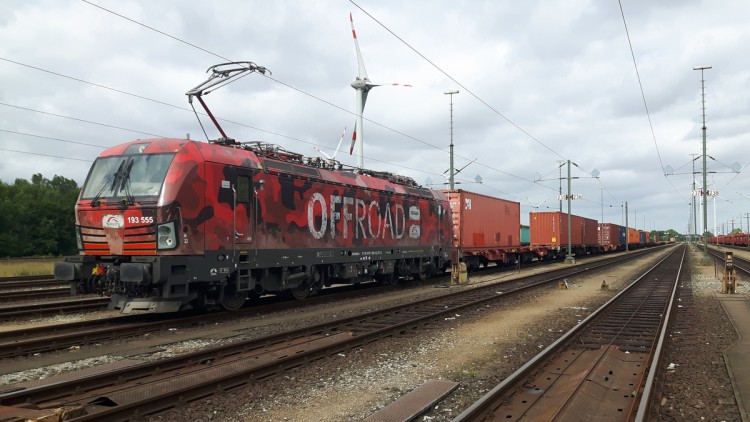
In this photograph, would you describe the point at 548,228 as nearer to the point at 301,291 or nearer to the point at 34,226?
the point at 301,291

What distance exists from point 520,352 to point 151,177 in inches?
311

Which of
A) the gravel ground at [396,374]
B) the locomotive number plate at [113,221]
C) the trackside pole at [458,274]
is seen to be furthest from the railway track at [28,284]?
the gravel ground at [396,374]

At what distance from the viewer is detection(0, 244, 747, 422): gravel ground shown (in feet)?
19.4

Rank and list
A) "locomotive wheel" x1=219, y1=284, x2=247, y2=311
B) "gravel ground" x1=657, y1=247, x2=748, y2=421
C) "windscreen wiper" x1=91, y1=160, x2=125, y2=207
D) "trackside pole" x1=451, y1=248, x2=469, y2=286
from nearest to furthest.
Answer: "gravel ground" x1=657, y1=247, x2=748, y2=421 → "windscreen wiper" x1=91, y1=160, x2=125, y2=207 → "locomotive wheel" x1=219, y1=284, x2=247, y2=311 → "trackside pole" x1=451, y1=248, x2=469, y2=286

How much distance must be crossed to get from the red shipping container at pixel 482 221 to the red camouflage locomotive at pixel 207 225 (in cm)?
1065

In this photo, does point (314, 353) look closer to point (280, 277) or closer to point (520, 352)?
point (520, 352)

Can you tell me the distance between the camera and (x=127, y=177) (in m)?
10.9

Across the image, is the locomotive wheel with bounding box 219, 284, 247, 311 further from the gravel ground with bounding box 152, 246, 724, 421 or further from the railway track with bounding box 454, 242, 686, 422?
the railway track with bounding box 454, 242, 686, 422

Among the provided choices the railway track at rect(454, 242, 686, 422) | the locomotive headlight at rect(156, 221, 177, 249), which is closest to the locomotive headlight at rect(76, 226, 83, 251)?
the locomotive headlight at rect(156, 221, 177, 249)

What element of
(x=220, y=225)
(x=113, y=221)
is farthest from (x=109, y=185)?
(x=220, y=225)

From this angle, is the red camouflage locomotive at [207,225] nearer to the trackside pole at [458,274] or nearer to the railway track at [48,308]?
the railway track at [48,308]

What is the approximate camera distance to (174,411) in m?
5.72

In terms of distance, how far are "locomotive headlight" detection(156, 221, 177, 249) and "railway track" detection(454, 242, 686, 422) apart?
695 cm

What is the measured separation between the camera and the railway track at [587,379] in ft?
18.5
